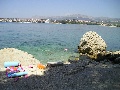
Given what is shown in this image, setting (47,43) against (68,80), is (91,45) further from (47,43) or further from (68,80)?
(47,43)

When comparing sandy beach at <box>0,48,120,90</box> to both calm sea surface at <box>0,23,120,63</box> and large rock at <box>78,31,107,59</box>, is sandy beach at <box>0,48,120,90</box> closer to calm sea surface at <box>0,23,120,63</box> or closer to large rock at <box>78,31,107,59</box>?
calm sea surface at <box>0,23,120,63</box>

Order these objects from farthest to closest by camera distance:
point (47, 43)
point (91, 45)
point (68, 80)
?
point (47, 43) → point (91, 45) → point (68, 80)

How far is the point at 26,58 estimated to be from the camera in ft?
58.8

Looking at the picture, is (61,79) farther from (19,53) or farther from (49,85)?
(19,53)

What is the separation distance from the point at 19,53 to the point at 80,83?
9013 mm

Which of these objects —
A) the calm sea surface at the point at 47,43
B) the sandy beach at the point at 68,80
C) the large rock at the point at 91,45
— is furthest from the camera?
the calm sea surface at the point at 47,43

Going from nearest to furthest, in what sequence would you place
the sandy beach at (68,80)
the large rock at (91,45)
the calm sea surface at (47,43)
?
1. the sandy beach at (68,80)
2. the large rock at (91,45)
3. the calm sea surface at (47,43)

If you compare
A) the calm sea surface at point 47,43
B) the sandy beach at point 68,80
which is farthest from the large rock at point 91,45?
the sandy beach at point 68,80

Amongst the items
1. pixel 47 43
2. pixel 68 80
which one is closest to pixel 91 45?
pixel 68 80

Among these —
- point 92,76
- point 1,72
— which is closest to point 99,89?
point 92,76

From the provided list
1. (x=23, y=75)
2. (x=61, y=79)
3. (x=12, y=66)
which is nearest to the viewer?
(x=61, y=79)

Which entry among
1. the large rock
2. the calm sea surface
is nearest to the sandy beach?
the calm sea surface

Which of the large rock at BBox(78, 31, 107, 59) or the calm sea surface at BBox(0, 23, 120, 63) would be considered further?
the calm sea surface at BBox(0, 23, 120, 63)

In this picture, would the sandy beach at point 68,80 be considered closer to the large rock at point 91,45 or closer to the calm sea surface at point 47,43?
the calm sea surface at point 47,43
